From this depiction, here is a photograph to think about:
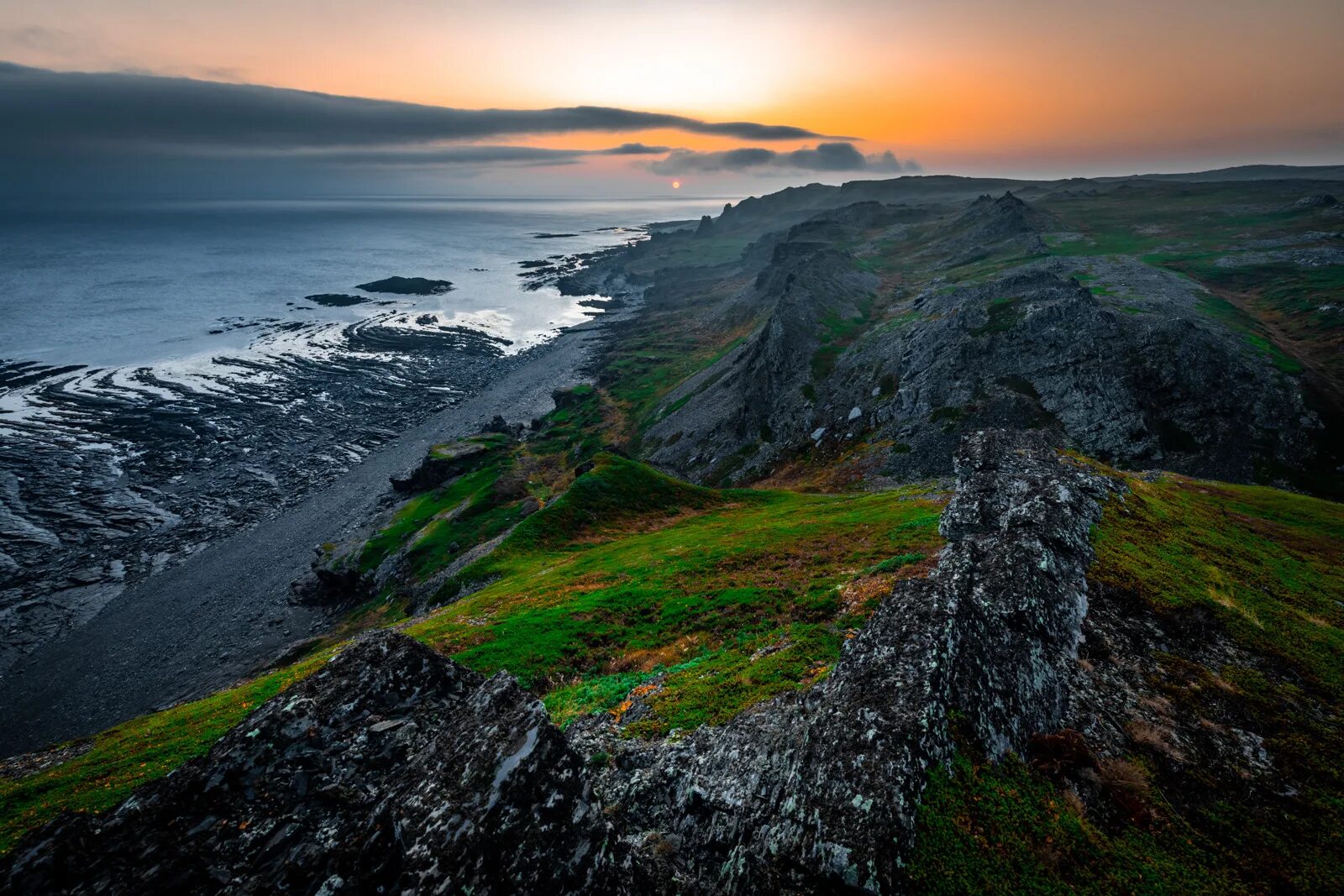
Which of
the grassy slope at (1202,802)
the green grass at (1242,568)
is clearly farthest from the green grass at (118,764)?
the green grass at (1242,568)

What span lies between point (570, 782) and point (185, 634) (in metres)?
65.5

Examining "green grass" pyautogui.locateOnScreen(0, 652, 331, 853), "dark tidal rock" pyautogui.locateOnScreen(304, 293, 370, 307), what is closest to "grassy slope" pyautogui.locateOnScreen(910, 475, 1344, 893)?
"green grass" pyautogui.locateOnScreen(0, 652, 331, 853)

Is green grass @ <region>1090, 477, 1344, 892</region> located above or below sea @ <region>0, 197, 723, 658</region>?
above

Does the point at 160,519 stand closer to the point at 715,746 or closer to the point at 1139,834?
the point at 715,746

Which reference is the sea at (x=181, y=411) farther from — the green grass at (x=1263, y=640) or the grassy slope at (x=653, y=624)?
the green grass at (x=1263, y=640)

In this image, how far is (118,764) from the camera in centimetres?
2159

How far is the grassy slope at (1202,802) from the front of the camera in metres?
8.18

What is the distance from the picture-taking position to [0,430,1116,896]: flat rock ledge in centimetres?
921

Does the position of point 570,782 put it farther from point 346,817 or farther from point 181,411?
point 181,411

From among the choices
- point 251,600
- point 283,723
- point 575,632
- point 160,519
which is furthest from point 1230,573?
point 160,519

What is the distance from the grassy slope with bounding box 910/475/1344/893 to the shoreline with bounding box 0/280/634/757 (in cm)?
5726

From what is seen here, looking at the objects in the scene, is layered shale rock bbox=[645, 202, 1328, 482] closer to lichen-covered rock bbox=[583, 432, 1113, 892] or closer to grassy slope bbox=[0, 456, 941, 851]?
grassy slope bbox=[0, 456, 941, 851]

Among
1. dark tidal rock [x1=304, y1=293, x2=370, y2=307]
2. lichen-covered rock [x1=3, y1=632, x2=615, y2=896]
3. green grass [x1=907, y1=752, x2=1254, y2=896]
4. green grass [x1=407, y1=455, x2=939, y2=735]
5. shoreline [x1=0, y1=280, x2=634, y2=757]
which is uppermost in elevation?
green grass [x1=907, y1=752, x2=1254, y2=896]

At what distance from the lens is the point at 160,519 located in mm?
70875
